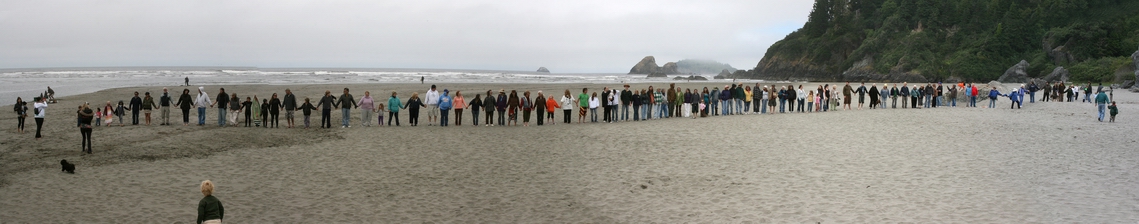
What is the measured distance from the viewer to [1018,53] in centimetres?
7825

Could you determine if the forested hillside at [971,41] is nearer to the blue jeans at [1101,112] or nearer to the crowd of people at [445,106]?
the blue jeans at [1101,112]

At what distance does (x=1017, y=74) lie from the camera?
221 feet

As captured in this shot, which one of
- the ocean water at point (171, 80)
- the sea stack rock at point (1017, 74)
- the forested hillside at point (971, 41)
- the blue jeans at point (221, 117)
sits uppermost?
the forested hillside at point (971, 41)

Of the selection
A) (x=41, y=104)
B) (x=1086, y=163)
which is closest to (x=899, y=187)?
(x=1086, y=163)

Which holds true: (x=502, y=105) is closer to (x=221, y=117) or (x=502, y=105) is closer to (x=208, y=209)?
(x=221, y=117)

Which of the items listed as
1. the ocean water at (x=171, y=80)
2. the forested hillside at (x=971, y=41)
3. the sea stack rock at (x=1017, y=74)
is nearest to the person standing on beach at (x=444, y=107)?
the ocean water at (x=171, y=80)

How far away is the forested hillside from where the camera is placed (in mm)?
68812

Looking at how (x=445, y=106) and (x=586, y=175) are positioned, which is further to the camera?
(x=445, y=106)

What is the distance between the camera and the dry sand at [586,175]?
8812mm

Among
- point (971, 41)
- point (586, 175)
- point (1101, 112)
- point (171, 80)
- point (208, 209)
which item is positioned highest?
point (971, 41)

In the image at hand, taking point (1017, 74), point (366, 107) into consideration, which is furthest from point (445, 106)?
point (1017, 74)

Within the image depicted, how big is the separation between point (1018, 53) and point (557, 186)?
84612 millimetres

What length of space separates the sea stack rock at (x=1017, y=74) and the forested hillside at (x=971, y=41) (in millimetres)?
1925

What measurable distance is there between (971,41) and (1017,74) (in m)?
16.2
